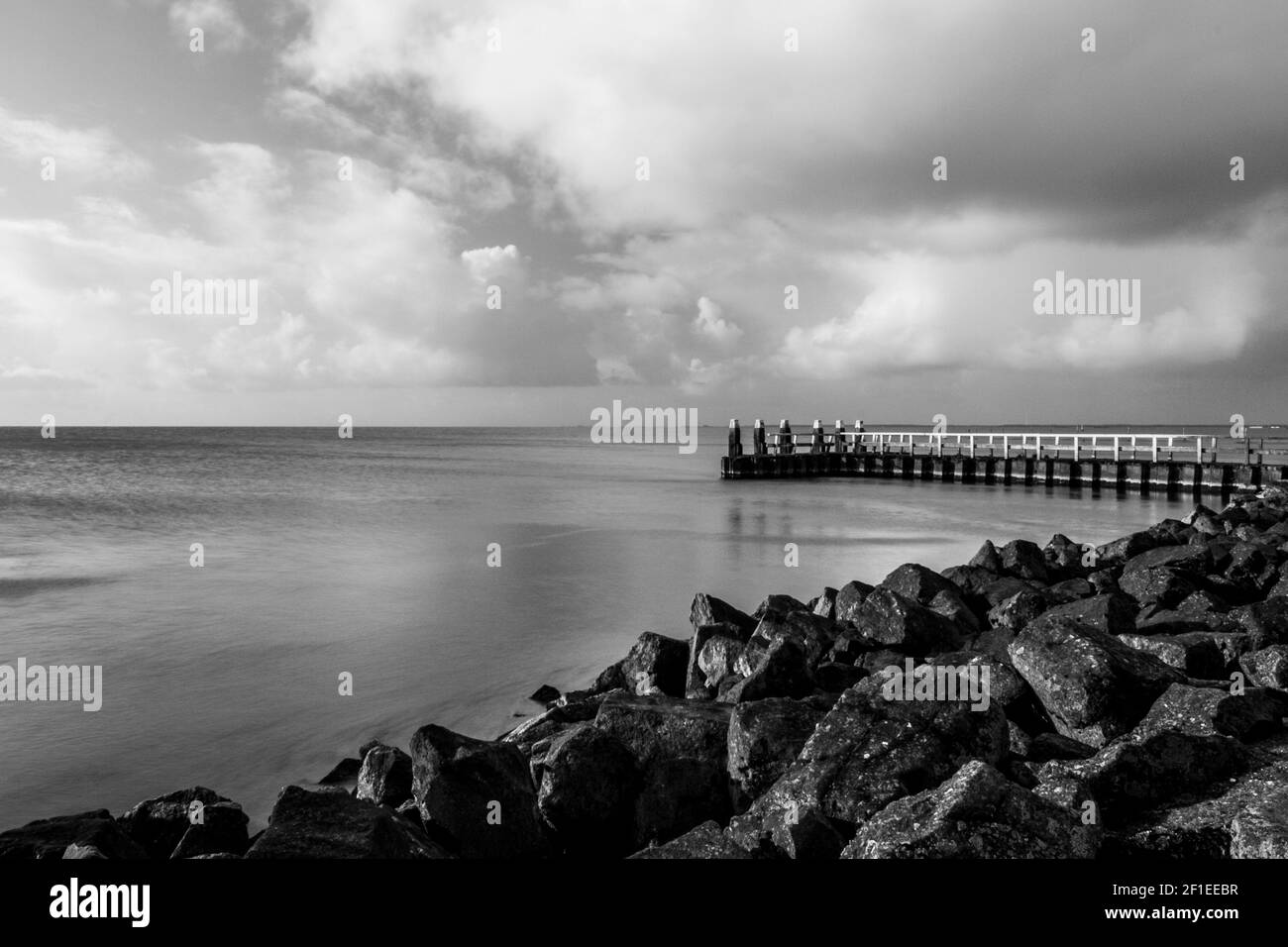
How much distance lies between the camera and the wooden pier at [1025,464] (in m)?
35.3

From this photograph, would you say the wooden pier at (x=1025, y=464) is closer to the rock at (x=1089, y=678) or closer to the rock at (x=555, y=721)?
the rock at (x=1089, y=678)

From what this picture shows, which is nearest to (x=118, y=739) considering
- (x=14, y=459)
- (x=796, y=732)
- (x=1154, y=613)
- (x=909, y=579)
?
(x=796, y=732)

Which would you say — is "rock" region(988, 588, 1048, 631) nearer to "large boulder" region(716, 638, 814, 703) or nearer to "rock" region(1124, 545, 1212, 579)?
"rock" region(1124, 545, 1212, 579)

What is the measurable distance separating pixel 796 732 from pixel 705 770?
67 cm

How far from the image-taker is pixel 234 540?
2444cm

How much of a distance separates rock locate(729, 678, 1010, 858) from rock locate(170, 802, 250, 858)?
328 cm

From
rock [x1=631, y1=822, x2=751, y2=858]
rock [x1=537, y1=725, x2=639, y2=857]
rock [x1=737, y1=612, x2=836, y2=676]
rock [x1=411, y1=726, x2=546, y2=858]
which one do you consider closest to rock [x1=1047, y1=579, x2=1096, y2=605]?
rock [x1=737, y1=612, x2=836, y2=676]

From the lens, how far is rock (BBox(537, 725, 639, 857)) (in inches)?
217

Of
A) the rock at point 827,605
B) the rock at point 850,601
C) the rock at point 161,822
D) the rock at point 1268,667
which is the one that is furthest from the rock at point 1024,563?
the rock at point 161,822

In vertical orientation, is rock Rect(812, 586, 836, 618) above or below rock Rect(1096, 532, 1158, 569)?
Result: below

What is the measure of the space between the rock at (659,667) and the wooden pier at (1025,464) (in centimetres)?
3329
